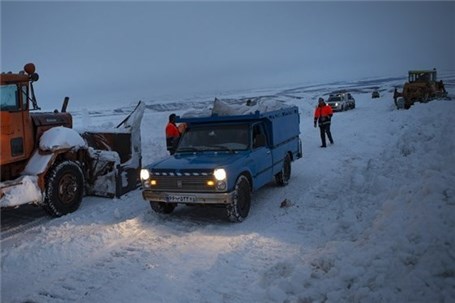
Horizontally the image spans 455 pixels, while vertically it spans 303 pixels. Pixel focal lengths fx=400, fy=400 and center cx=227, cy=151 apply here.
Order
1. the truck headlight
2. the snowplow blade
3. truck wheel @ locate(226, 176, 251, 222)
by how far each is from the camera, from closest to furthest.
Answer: the truck headlight < truck wheel @ locate(226, 176, 251, 222) < the snowplow blade

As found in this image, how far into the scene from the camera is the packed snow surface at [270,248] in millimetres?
4211

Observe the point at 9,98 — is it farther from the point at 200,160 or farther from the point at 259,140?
the point at 259,140

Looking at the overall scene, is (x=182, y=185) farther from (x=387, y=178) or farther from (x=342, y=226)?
(x=387, y=178)

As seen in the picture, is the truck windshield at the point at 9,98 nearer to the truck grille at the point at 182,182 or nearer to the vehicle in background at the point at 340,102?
the truck grille at the point at 182,182

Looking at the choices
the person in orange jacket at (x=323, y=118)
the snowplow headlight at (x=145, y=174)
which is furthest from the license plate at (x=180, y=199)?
the person in orange jacket at (x=323, y=118)

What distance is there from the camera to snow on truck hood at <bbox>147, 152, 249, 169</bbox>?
7.25 metres

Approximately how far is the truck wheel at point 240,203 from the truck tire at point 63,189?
3.66m

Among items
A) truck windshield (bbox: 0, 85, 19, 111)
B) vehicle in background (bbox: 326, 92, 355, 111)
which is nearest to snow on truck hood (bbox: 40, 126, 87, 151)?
truck windshield (bbox: 0, 85, 19, 111)

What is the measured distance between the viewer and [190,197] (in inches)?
284

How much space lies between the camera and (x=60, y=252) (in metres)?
6.32

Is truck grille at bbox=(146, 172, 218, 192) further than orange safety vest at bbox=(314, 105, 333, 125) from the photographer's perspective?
No

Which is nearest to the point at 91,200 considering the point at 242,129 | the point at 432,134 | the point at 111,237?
the point at 111,237

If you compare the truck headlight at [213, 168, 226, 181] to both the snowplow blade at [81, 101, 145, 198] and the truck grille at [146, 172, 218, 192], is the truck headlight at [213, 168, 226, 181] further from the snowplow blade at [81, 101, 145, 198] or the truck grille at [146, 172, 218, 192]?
the snowplow blade at [81, 101, 145, 198]

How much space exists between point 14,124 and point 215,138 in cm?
402
